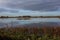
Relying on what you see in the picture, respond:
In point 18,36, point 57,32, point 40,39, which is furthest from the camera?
point 57,32

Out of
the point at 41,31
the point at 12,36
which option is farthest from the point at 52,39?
the point at 41,31

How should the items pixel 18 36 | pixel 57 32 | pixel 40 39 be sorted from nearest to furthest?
pixel 40 39
pixel 18 36
pixel 57 32

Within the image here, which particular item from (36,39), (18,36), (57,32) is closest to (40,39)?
(36,39)

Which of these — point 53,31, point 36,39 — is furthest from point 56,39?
point 53,31

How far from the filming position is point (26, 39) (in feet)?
45.1

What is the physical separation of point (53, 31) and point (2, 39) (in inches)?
185

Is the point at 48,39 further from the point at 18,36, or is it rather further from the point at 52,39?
the point at 18,36

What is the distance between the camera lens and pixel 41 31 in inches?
671

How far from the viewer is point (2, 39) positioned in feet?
44.8

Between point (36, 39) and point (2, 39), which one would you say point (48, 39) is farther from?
point (2, 39)

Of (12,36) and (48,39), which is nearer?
(48,39)

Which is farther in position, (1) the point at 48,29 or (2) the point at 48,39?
(1) the point at 48,29

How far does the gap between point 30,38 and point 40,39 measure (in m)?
1.00

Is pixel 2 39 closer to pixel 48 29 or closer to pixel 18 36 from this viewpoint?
pixel 18 36
